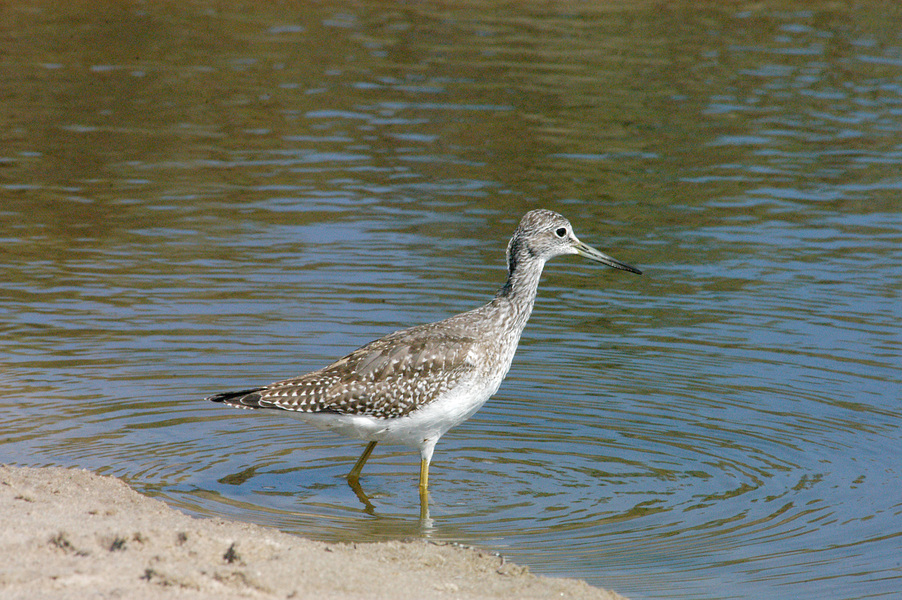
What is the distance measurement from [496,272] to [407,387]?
534 cm

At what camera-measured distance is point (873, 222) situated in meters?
16.4

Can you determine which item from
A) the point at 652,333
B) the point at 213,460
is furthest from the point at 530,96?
the point at 213,460

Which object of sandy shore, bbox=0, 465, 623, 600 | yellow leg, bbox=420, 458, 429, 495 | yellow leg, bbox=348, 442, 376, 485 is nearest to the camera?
sandy shore, bbox=0, 465, 623, 600

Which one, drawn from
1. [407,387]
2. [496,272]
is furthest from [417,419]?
[496,272]

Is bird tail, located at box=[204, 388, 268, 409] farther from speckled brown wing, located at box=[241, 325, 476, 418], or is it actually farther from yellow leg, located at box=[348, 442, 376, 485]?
yellow leg, located at box=[348, 442, 376, 485]

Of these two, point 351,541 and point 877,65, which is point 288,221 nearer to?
point 351,541

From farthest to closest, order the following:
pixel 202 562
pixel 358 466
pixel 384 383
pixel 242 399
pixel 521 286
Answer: pixel 521 286 → pixel 358 466 → pixel 384 383 → pixel 242 399 → pixel 202 562

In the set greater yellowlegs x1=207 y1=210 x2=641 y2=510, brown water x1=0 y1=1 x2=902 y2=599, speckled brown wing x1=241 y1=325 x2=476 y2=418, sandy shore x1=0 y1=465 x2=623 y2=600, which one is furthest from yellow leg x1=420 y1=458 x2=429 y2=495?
sandy shore x1=0 y1=465 x2=623 y2=600

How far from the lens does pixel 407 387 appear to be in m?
8.88

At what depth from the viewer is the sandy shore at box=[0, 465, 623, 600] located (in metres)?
6.18

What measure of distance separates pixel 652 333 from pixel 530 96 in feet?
36.8

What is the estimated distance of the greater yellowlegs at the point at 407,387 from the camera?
29.0 ft

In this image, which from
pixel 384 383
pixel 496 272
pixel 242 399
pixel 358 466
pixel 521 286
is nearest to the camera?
pixel 242 399

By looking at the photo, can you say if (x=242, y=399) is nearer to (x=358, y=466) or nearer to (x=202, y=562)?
(x=358, y=466)
